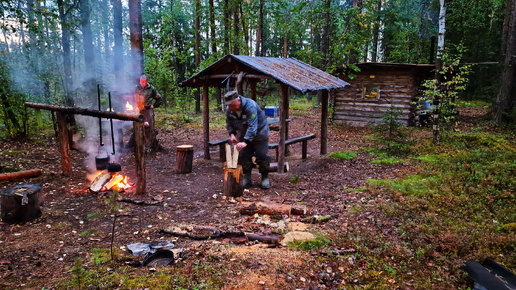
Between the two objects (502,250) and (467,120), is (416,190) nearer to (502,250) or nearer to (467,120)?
(502,250)

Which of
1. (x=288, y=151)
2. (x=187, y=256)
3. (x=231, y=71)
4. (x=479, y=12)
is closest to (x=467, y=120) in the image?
(x=479, y=12)

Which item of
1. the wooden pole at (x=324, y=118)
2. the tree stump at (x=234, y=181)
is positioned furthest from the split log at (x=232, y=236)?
the wooden pole at (x=324, y=118)

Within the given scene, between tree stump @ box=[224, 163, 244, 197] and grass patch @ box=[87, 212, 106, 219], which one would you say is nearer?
grass patch @ box=[87, 212, 106, 219]

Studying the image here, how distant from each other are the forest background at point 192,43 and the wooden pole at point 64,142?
2.69 meters

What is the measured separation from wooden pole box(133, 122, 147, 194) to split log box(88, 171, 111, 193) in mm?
863

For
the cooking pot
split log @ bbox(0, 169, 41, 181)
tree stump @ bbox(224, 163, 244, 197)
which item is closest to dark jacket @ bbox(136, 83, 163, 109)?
the cooking pot

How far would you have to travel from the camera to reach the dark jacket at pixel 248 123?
6.87 metres

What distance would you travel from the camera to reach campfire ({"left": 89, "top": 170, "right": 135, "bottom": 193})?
6.81 m

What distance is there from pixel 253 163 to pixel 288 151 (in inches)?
169

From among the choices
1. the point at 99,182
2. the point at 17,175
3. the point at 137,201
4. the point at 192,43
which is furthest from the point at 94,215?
the point at 192,43

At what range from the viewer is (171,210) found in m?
6.09

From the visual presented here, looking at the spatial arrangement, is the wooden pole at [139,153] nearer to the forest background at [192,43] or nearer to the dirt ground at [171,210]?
the dirt ground at [171,210]

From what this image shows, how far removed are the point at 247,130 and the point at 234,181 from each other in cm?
117

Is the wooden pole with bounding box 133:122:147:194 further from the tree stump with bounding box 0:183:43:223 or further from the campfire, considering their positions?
the tree stump with bounding box 0:183:43:223
